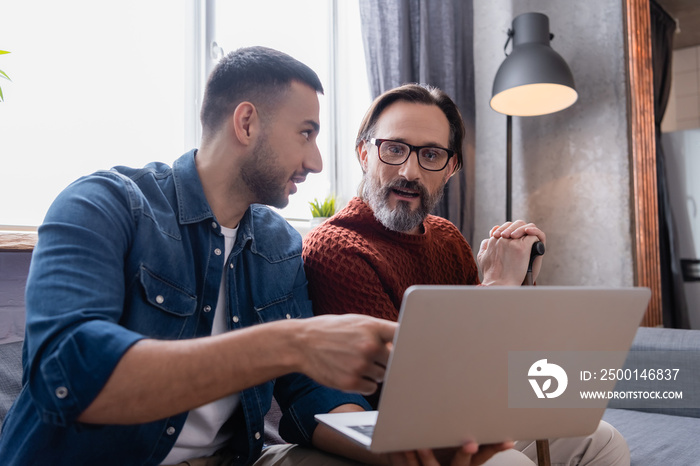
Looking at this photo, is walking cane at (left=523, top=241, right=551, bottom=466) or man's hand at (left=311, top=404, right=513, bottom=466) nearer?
man's hand at (left=311, top=404, right=513, bottom=466)

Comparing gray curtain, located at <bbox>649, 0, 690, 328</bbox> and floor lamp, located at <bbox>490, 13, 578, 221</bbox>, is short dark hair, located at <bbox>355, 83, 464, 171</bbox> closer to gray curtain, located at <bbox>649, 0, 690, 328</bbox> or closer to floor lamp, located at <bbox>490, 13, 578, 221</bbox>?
floor lamp, located at <bbox>490, 13, 578, 221</bbox>

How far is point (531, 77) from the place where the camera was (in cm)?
230

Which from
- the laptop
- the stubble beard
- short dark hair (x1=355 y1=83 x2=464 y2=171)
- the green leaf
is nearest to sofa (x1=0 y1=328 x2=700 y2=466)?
the stubble beard

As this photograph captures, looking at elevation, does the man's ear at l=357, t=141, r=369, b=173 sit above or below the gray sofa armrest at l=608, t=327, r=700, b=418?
above

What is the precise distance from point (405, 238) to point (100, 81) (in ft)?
3.71

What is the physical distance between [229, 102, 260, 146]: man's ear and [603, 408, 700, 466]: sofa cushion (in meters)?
1.15

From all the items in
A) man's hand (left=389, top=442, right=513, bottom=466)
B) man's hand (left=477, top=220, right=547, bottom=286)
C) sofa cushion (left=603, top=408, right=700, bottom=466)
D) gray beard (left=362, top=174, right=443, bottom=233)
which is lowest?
sofa cushion (left=603, top=408, right=700, bottom=466)

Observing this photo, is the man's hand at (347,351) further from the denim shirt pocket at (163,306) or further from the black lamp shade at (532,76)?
the black lamp shade at (532,76)

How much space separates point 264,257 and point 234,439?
13.4 inches

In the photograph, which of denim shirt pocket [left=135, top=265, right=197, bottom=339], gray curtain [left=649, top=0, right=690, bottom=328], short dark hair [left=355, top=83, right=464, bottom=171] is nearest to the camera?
denim shirt pocket [left=135, top=265, right=197, bottom=339]

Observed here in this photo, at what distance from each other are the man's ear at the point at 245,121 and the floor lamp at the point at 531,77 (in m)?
1.58

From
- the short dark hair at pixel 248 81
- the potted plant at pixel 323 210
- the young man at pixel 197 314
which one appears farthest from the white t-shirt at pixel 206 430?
the potted plant at pixel 323 210

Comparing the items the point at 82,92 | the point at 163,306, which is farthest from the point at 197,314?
the point at 82,92

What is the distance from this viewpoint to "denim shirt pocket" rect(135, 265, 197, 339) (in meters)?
0.87
